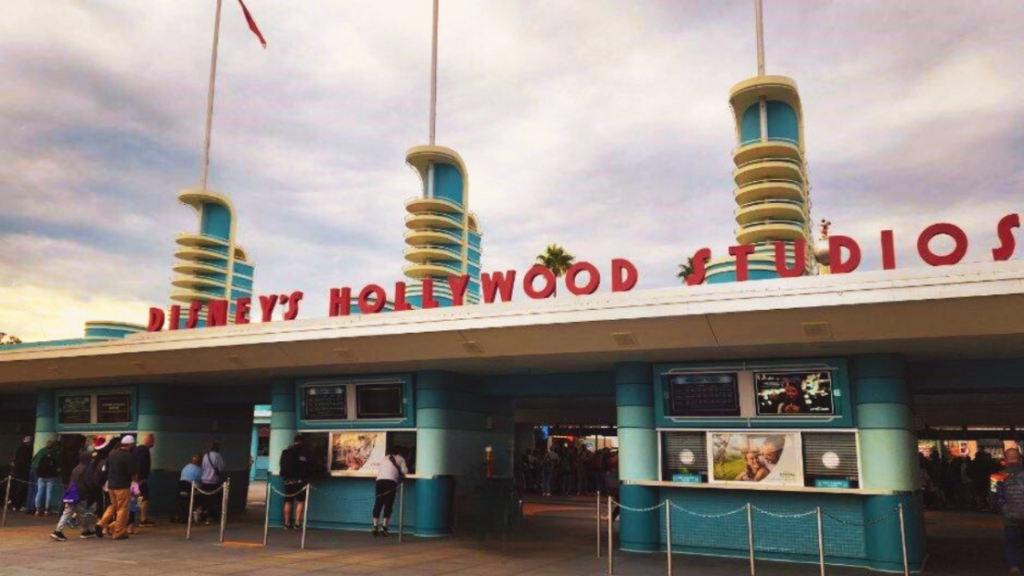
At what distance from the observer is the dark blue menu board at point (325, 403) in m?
18.3

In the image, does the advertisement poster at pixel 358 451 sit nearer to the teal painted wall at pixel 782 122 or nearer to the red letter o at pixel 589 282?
the red letter o at pixel 589 282

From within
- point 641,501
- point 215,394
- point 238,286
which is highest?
point 238,286

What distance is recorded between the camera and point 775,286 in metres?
11.9

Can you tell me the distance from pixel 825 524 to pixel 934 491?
15.9 meters

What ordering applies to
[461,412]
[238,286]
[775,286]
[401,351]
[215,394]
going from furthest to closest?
1. [238,286]
2. [215,394]
3. [461,412]
4. [401,351]
5. [775,286]

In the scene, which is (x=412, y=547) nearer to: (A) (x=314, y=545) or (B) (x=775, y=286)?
(A) (x=314, y=545)

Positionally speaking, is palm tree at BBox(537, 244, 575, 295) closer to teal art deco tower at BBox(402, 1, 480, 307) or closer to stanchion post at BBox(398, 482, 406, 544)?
teal art deco tower at BBox(402, 1, 480, 307)

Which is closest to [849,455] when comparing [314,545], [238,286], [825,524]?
[825,524]

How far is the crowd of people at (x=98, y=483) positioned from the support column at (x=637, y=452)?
9397mm

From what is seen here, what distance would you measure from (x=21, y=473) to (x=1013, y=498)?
2394 centimetres

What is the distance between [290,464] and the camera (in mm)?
17375

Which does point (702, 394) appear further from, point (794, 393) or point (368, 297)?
point (368, 297)

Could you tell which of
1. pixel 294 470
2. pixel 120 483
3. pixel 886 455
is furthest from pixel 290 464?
pixel 886 455

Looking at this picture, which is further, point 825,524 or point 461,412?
point 461,412
